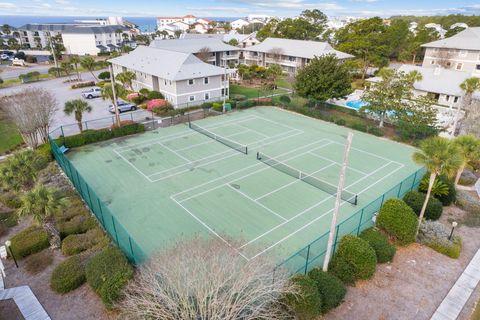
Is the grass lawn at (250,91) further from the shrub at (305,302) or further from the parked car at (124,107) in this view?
the shrub at (305,302)

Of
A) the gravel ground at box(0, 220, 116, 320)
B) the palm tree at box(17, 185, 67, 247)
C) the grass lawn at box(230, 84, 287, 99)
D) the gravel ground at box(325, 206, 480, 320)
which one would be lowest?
the gravel ground at box(325, 206, 480, 320)

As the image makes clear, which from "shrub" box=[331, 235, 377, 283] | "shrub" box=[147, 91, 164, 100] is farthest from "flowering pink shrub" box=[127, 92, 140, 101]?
"shrub" box=[331, 235, 377, 283]

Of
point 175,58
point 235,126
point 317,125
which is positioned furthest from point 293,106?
point 175,58

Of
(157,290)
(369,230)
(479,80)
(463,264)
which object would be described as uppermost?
(479,80)

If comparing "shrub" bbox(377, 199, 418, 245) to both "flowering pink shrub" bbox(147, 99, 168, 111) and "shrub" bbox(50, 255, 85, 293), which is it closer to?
"shrub" bbox(50, 255, 85, 293)

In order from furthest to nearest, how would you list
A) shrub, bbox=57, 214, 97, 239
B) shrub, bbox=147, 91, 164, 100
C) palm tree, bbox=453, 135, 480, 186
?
shrub, bbox=147, 91, 164, 100
palm tree, bbox=453, 135, 480, 186
shrub, bbox=57, 214, 97, 239

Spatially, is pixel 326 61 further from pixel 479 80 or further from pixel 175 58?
pixel 175 58

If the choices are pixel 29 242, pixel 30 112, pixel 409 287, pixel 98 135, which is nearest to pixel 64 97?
pixel 98 135
